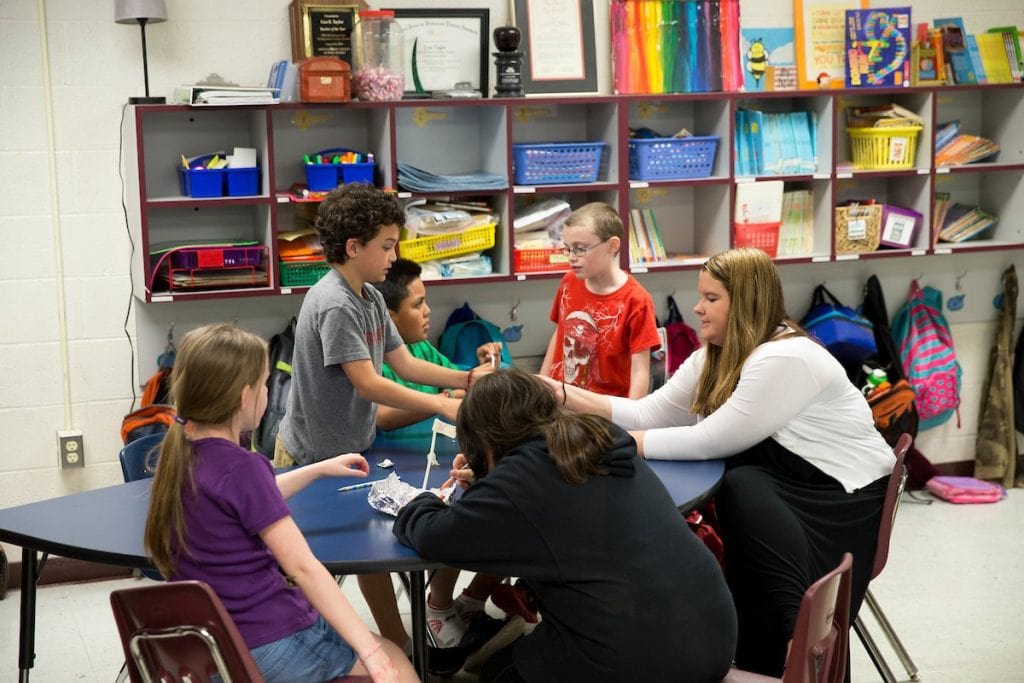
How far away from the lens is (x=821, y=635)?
87.3 inches

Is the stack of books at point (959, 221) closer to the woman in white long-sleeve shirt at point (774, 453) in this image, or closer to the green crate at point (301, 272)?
the woman in white long-sleeve shirt at point (774, 453)

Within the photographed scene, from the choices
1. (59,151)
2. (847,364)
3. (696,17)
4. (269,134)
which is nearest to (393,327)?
(269,134)

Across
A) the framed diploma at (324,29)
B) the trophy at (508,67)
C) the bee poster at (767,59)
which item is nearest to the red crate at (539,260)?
the trophy at (508,67)

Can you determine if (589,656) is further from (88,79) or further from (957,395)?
(957,395)

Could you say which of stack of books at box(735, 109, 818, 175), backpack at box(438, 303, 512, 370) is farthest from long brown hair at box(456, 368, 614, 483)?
stack of books at box(735, 109, 818, 175)

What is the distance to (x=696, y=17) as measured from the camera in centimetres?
490

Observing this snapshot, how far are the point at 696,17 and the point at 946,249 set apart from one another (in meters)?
1.53

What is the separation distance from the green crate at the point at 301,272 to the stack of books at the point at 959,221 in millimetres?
2789

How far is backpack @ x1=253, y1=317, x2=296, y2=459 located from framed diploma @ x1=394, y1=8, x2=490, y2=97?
1086 mm

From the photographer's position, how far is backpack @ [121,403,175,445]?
4.34m

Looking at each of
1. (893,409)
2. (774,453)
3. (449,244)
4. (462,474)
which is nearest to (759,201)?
(893,409)

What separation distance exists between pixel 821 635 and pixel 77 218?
128 inches

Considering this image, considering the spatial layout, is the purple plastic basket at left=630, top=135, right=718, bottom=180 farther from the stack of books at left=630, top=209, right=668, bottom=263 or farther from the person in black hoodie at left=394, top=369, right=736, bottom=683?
the person in black hoodie at left=394, top=369, right=736, bottom=683

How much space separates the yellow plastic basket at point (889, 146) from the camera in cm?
509
